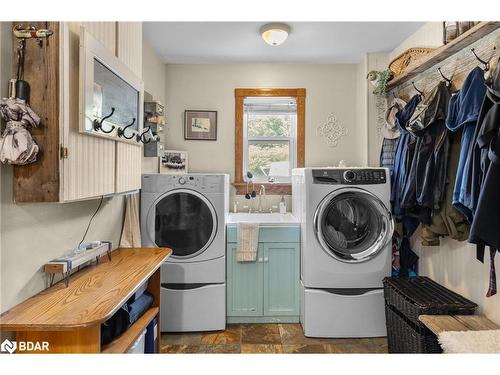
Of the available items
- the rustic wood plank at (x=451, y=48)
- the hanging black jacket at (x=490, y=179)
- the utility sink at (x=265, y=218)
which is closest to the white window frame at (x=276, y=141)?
the utility sink at (x=265, y=218)

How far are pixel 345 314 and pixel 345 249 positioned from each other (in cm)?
52

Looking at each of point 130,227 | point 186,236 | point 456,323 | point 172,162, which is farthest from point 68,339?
point 172,162

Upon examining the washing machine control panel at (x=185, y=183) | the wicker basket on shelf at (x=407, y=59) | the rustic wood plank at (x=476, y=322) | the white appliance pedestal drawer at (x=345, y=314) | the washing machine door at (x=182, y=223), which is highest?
the wicker basket on shelf at (x=407, y=59)

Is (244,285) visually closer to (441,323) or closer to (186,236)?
(186,236)

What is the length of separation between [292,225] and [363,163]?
1.19 metres

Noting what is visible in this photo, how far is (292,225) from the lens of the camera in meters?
2.83

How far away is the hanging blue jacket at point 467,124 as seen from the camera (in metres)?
1.69

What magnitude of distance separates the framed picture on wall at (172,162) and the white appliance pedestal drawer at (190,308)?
1.27 metres

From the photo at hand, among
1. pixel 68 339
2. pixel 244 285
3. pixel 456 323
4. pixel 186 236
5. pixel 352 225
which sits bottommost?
pixel 244 285

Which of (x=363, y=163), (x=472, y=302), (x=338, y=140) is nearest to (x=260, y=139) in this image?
(x=338, y=140)

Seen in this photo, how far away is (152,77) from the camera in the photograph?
10.4 feet

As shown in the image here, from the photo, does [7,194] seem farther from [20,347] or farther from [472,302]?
[472,302]

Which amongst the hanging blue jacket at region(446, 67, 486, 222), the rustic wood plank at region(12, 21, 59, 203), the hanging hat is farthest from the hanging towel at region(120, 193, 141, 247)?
the hanging hat

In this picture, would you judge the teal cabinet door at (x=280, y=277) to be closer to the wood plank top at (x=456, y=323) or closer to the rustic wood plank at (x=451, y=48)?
the wood plank top at (x=456, y=323)
